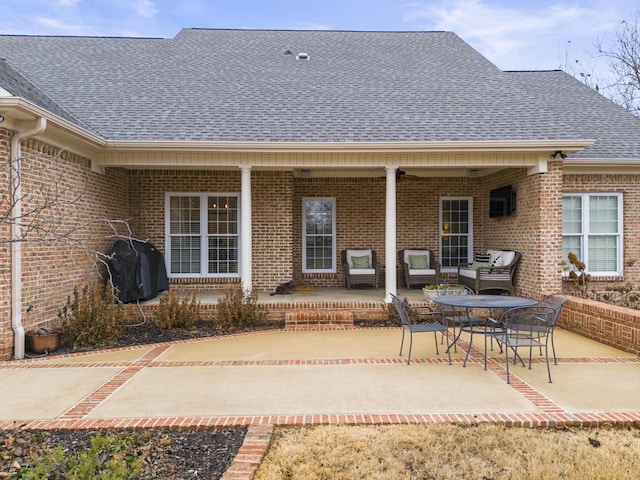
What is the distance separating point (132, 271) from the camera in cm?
888

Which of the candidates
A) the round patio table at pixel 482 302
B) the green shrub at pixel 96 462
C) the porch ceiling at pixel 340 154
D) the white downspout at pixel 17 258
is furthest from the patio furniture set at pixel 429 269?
the green shrub at pixel 96 462

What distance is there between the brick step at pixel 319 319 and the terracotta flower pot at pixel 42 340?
359 centimetres

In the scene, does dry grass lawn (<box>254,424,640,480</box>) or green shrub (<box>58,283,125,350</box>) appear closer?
dry grass lawn (<box>254,424,640,480</box>)

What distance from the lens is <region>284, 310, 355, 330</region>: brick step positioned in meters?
8.49

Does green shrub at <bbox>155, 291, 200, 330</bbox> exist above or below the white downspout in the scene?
below

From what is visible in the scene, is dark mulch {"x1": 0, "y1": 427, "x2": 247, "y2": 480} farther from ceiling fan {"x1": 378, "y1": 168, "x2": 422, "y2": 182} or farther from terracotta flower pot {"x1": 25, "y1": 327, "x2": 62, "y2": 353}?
ceiling fan {"x1": 378, "y1": 168, "x2": 422, "y2": 182}

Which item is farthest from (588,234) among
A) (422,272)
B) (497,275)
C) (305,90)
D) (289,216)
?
(305,90)

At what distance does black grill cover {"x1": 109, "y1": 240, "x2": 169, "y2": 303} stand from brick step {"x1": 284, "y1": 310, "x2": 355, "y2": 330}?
281 centimetres

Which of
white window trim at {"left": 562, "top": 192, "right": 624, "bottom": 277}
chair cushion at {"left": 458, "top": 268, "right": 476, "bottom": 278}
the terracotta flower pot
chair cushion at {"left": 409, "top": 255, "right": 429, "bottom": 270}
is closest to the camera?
the terracotta flower pot

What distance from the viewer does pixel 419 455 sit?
358 cm

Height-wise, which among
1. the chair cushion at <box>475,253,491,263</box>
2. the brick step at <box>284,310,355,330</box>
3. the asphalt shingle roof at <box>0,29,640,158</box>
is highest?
the asphalt shingle roof at <box>0,29,640,158</box>

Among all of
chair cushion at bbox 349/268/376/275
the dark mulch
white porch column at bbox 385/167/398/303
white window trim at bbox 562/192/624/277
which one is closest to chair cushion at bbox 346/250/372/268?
A: chair cushion at bbox 349/268/376/275

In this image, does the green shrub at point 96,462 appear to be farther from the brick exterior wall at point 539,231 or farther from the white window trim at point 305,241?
the white window trim at point 305,241

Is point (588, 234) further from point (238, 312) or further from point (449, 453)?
point (449, 453)
